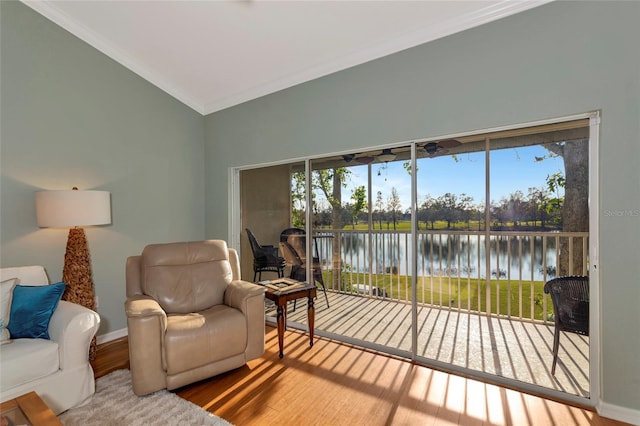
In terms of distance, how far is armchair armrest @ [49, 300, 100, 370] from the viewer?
6.50ft

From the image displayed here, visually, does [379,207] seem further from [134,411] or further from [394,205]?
[134,411]

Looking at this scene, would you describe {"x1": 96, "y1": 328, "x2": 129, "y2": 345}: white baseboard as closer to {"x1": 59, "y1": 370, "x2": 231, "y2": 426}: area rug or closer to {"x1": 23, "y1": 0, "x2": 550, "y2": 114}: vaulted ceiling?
{"x1": 59, "y1": 370, "x2": 231, "y2": 426}: area rug

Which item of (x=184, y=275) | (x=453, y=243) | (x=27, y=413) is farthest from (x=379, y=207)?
(x=27, y=413)

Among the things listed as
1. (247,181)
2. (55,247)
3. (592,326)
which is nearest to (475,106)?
(592,326)

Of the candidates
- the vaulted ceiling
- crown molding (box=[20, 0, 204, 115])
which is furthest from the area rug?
crown molding (box=[20, 0, 204, 115])

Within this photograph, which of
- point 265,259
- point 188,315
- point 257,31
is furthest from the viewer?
point 265,259

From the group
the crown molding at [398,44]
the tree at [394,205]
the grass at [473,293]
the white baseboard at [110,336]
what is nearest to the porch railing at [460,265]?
the grass at [473,293]

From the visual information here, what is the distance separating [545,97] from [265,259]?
3.07 m

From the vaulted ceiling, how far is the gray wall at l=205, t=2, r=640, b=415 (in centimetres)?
13

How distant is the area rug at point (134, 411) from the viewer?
1868mm

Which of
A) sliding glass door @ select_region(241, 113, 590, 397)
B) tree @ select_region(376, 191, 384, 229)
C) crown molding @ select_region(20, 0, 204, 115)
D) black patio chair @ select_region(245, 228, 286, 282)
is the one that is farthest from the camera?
black patio chair @ select_region(245, 228, 286, 282)

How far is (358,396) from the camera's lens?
85.1 inches

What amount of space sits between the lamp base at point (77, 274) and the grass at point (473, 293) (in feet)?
8.62

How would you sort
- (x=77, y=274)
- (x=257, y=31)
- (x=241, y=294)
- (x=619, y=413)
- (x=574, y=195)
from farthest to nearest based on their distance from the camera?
(x=257, y=31) → (x=77, y=274) → (x=241, y=294) → (x=574, y=195) → (x=619, y=413)
